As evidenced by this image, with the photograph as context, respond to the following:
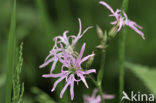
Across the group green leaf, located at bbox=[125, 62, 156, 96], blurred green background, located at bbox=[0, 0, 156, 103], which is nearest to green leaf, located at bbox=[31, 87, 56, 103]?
blurred green background, located at bbox=[0, 0, 156, 103]

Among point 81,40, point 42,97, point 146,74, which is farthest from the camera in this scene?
point 81,40

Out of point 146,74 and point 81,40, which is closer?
point 146,74

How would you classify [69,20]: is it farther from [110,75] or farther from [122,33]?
[122,33]

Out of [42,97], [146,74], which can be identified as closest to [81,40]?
[146,74]

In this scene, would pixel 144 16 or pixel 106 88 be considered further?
pixel 144 16

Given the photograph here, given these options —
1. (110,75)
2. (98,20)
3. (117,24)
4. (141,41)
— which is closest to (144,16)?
(141,41)

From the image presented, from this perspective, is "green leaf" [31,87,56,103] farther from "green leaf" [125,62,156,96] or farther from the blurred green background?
"green leaf" [125,62,156,96]

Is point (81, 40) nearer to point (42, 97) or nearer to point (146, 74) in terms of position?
point (146, 74)

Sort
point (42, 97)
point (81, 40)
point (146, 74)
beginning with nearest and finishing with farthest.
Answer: point (42, 97) < point (146, 74) < point (81, 40)
